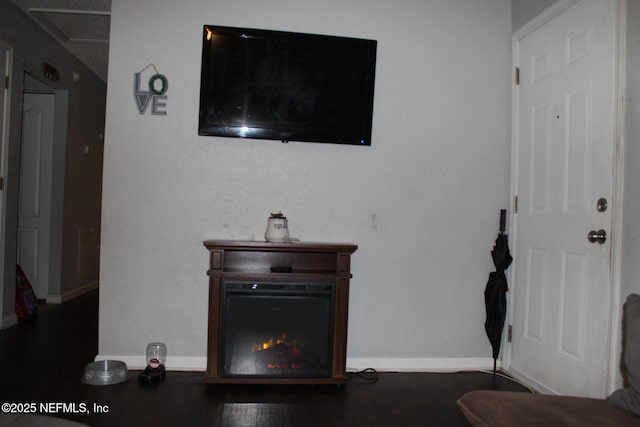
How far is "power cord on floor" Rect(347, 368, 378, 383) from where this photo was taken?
2791 mm

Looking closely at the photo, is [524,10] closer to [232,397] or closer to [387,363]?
[387,363]

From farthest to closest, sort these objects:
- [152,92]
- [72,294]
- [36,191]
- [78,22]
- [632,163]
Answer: [72,294] < [36,191] < [78,22] < [152,92] < [632,163]

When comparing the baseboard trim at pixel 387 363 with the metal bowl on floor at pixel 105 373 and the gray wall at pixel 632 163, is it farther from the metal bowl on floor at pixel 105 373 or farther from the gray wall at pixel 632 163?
the gray wall at pixel 632 163

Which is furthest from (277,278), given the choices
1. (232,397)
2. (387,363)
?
(387,363)

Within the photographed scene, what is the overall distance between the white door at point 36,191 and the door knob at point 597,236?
476cm

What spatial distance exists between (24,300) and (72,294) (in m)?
1.14

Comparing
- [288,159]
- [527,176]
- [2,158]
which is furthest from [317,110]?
[2,158]

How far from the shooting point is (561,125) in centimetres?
260

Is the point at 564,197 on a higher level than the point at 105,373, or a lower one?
higher

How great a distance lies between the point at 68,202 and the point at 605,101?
16.0 feet

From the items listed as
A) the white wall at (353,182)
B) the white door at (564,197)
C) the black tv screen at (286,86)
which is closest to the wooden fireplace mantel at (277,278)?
the white wall at (353,182)

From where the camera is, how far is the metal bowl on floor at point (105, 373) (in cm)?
257

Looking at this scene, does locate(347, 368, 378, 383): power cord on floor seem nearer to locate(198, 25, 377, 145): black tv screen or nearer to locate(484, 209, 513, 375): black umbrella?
locate(484, 209, 513, 375): black umbrella

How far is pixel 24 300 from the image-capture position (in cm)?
401
